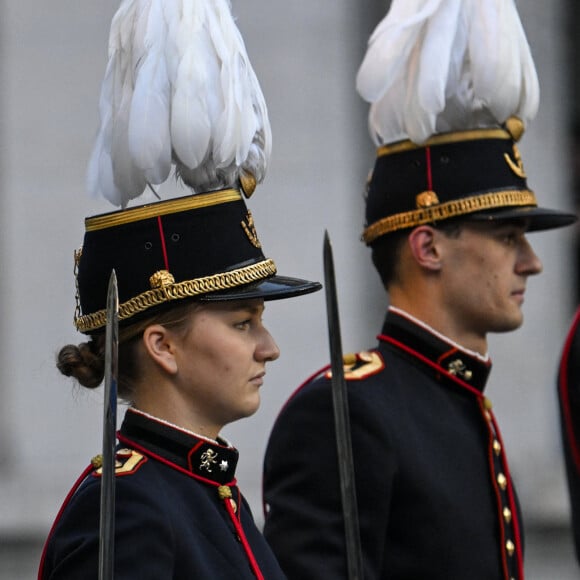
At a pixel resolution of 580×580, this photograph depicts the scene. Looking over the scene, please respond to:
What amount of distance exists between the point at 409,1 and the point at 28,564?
391 cm

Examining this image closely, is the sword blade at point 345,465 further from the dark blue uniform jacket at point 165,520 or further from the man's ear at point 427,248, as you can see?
the man's ear at point 427,248

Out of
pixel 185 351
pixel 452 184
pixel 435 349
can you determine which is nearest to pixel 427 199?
pixel 452 184

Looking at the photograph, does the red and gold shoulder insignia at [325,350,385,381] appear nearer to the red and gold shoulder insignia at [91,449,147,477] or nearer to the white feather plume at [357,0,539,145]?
the white feather plume at [357,0,539,145]

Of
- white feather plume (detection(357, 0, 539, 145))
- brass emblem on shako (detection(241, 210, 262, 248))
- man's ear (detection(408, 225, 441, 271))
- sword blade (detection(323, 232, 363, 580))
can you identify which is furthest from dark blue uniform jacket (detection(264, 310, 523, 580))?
brass emblem on shako (detection(241, 210, 262, 248))

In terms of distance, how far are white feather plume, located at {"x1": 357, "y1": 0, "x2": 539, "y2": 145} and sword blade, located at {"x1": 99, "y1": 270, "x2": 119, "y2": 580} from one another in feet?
4.92

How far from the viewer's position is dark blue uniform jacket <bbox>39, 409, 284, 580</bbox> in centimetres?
340

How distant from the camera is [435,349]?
15.2ft

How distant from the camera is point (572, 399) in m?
5.22

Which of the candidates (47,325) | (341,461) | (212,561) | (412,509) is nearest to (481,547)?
(412,509)

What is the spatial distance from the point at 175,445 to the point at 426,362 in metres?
1.17

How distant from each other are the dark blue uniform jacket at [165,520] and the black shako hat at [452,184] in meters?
1.19

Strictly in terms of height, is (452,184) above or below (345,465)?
above

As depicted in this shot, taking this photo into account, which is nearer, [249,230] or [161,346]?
[161,346]

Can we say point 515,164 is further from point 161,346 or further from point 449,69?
point 161,346
